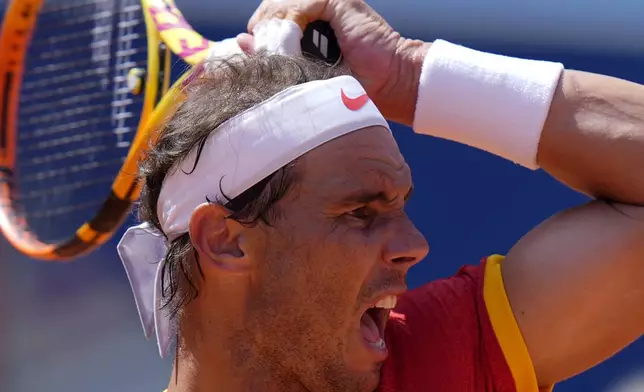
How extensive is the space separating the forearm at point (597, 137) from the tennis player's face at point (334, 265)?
28 cm

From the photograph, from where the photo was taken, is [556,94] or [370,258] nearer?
[370,258]

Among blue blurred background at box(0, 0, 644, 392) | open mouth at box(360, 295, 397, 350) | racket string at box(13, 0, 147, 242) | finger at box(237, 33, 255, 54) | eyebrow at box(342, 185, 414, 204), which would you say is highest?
eyebrow at box(342, 185, 414, 204)

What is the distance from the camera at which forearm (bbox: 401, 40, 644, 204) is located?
1441 mm

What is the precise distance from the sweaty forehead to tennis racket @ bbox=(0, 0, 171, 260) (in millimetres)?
1360

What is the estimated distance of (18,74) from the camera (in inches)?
117

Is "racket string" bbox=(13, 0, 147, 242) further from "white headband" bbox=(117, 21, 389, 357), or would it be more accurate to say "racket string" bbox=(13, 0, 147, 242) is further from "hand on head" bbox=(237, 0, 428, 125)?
"white headband" bbox=(117, 21, 389, 357)

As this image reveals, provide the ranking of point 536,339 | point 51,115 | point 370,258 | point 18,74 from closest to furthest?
point 370,258, point 536,339, point 18,74, point 51,115

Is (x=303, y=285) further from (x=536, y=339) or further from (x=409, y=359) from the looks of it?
(x=536, y=339)

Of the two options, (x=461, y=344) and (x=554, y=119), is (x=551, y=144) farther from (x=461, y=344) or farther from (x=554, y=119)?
(x=461, y=344)

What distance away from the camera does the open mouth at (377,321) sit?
4.31ft

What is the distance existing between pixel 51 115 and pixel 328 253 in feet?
7.01

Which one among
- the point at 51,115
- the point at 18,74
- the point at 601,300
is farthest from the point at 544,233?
the point at 51,115

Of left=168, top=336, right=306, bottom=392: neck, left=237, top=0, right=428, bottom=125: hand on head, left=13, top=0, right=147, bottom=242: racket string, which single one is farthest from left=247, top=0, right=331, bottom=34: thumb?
left=13, top=0, right=147, bottom=242: racket string

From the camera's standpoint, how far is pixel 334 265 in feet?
4.24
